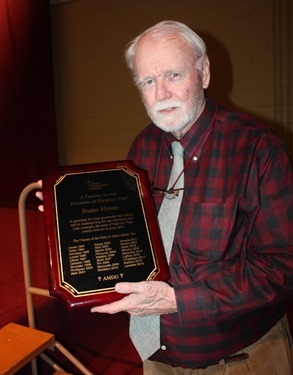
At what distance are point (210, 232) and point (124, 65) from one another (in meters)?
4.38

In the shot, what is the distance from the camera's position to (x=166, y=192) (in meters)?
1.19

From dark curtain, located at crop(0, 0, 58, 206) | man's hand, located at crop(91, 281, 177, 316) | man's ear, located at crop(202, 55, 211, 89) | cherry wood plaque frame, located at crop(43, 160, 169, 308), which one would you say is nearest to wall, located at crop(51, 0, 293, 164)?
dark curtain, located at crop(0, 0, 58, 206)

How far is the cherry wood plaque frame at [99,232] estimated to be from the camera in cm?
105

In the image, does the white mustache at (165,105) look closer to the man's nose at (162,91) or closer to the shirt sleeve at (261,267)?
the man's nose at (162,91)

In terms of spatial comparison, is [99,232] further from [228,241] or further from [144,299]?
[228,241]

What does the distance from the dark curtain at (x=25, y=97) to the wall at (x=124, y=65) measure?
0.79 feet

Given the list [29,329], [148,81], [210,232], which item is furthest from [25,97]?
[210,232]

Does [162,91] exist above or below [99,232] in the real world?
above

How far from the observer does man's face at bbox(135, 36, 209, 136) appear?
3.76ft

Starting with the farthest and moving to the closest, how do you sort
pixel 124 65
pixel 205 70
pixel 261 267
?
pixel 124 65 < pixel 205 70 < pixel 261 267

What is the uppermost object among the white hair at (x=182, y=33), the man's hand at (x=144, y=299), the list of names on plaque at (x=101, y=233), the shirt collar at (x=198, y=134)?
the white hair at (x=182, y=33)

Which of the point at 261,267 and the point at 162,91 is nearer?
the point at 261,267

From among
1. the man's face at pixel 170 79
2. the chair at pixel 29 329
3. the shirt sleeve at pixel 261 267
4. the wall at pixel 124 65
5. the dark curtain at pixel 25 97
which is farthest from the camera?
the dark curtain at pixel 25 97

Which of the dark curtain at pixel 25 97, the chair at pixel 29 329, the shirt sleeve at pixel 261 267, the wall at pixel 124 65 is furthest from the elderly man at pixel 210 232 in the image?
the dark curtain at pixel 25 97
